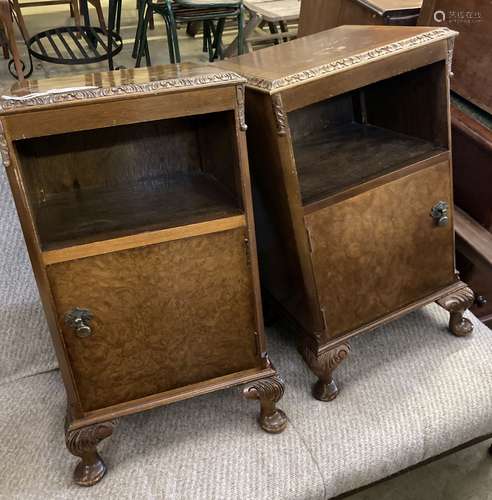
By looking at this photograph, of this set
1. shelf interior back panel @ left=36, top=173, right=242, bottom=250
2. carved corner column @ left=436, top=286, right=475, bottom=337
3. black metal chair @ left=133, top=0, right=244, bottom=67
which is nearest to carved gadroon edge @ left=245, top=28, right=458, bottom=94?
shelf interior back panel @ left=36, top=173, right=242, bottom=250

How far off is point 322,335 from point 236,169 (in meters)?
0.41

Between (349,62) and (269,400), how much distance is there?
2.16 ft

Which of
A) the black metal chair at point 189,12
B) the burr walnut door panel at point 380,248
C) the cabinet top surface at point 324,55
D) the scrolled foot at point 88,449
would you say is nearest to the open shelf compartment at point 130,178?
the cabinet top surface at point 324,55

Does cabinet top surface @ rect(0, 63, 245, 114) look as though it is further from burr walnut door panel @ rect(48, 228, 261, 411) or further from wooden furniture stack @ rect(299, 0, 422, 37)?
wooden furniture stack @ rect(299, 0, 422, 37)

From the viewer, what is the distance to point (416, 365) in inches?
50.6

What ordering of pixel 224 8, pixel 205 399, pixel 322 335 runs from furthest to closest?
1. pixel 224 8
2. pixel 205 399
3. pixel 322 335

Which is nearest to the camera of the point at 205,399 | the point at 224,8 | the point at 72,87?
the point at 72,87

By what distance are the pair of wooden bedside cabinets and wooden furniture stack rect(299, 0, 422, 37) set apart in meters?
0.35

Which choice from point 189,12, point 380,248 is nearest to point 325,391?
point 380,248

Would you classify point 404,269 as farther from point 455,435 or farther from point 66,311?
point 66,311

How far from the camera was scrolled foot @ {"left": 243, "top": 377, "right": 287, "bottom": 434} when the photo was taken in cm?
106

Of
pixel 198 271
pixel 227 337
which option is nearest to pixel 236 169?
pixel 198 271

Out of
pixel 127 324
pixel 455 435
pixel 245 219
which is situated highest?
pixel 245 219

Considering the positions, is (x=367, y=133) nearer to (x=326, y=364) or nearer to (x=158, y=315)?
(x=326, y=364)
